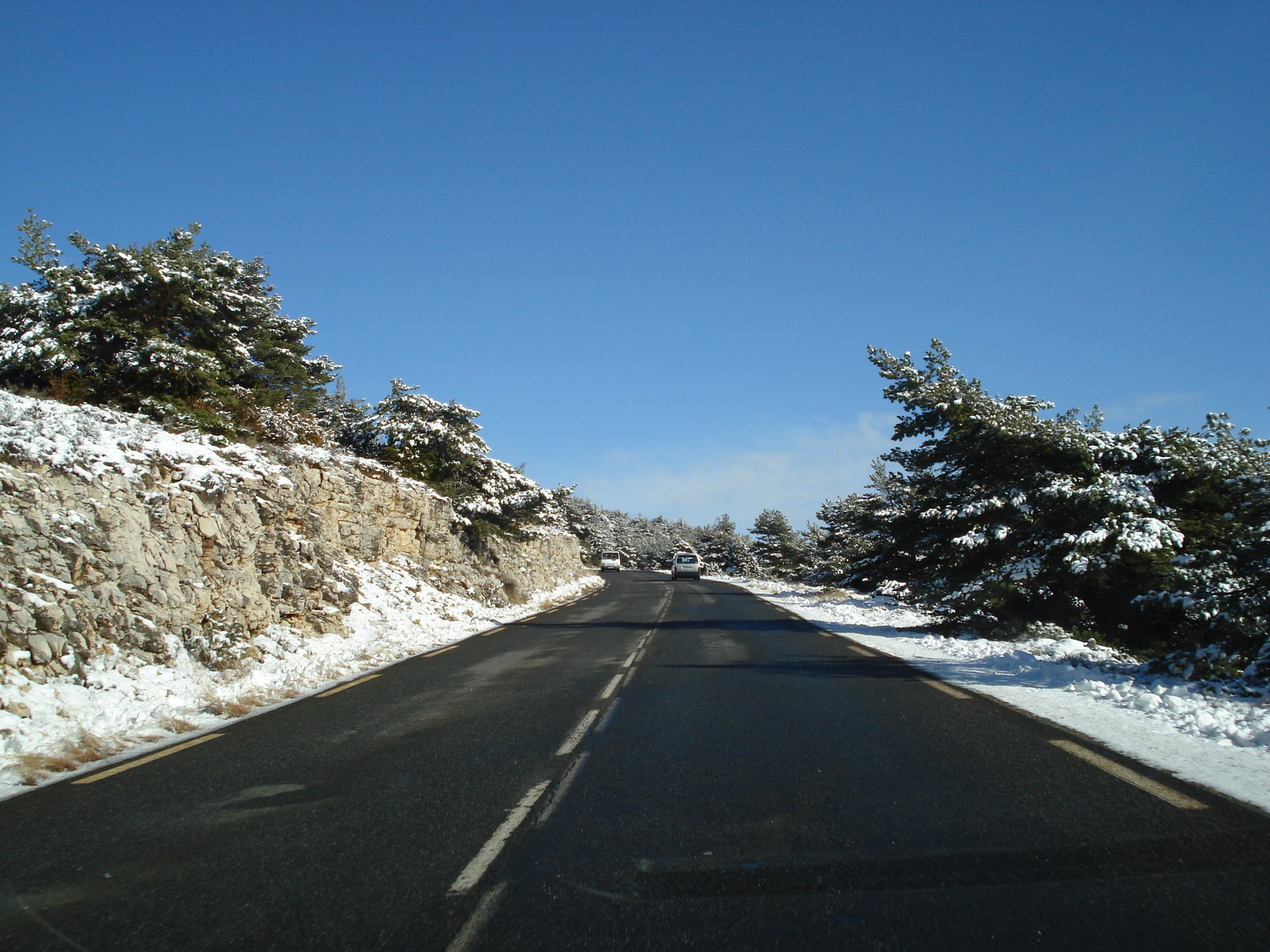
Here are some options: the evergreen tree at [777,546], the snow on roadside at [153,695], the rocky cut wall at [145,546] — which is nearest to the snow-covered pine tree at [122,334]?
the rocky cut wall at [145,546]

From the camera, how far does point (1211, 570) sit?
10422 mm

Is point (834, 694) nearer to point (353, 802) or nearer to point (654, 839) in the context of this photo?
point (654, 839)

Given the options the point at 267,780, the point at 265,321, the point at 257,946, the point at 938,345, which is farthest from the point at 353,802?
the point at 265,321

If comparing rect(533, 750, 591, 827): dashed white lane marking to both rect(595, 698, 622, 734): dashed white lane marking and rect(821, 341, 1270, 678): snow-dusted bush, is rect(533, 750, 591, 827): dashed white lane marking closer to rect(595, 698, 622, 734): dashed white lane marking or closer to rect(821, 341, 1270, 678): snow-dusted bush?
rect(595, 698, 622, 734): dashed white lane marking

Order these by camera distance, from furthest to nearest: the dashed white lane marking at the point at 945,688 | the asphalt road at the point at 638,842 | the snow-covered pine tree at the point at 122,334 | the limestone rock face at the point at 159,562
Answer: the snow-covered pine tree at the point at 122,334 → the dashed white lane marking at the point at 945,688 → the limestone rock face at the point at 159,562 → the asphalt road at the point at 638,842

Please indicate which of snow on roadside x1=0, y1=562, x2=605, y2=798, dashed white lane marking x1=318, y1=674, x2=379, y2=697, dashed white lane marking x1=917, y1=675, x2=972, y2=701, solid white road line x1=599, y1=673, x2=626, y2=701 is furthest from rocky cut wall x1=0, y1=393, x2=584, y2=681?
dashed white lane marking x1=917, y1=675, x2=972, y2=701

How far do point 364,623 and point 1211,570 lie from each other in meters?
14.4

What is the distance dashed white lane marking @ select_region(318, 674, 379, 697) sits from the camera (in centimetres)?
996

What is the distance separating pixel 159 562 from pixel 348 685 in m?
3.07

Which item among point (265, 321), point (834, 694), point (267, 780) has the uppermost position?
point (265, 321)

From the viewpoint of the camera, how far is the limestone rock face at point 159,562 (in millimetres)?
8395

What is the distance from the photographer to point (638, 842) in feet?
14.8

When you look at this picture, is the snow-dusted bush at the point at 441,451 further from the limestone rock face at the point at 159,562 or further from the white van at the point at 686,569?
the white van at the point at 686,569

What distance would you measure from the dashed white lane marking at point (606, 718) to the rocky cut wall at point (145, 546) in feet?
17.6
